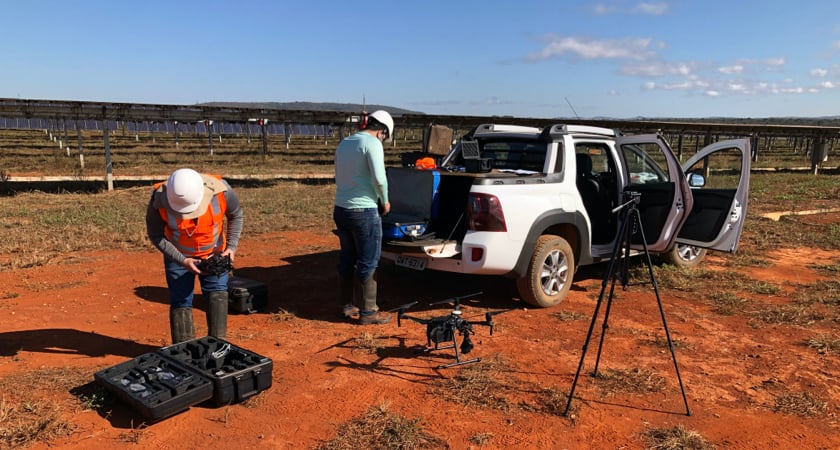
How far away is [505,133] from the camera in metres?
6.37

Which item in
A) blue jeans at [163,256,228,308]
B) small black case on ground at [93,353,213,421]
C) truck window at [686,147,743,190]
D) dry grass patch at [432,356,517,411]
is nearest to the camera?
small black case on ground at [93,353,213,421]

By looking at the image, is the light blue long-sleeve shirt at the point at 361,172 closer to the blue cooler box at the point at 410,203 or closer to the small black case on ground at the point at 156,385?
the blue cooler box at the point at 410,203

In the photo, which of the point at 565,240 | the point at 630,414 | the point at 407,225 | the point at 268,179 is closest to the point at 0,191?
the point at 268,179

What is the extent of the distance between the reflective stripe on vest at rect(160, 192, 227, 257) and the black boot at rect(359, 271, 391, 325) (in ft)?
4.91

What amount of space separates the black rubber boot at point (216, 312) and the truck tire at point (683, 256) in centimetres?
568

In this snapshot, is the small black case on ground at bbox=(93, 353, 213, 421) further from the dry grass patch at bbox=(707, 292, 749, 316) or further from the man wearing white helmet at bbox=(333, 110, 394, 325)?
the dry grass patch at bbox=(707, 292, 749, 316)

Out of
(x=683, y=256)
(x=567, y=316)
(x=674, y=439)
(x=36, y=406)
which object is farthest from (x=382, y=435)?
(x=683, y=256)

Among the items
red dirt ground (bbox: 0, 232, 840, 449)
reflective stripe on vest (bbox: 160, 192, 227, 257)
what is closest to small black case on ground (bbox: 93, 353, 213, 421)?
red dirt ground (bbox: 0, 232, 840, 449)

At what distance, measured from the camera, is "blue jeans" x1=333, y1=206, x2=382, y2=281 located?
15.8ft

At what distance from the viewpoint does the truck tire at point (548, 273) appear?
5.38m

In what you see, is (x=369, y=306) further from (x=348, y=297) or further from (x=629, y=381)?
(x=629, y=381)

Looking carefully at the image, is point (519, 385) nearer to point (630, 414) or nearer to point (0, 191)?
point (630, 414)

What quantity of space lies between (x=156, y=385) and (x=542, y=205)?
361cm

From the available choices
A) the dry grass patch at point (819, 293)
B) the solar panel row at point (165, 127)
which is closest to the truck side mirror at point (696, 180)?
the dry grass patch at point (819, 293)
